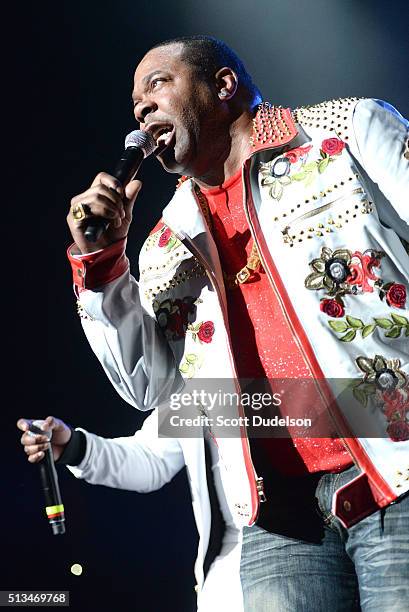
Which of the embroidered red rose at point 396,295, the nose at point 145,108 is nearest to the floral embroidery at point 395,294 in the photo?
the embroidered red rose at point 396,295

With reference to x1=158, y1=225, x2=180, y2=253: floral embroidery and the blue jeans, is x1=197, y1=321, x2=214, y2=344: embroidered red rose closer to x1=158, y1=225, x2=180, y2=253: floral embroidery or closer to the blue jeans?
x1=158, y1=225, x2=180, y2=253: floral embroidery

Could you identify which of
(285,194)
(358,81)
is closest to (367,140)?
(285,194)

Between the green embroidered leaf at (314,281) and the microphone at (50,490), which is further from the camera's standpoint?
the microphone at (50,490)

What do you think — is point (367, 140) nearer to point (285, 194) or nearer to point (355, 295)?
point (285, 194)

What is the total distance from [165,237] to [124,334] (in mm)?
327

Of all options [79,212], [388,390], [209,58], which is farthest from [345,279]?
[209,58]

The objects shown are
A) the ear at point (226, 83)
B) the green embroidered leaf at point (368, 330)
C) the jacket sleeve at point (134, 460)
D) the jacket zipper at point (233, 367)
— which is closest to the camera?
the green embroidered leaf at point (368, 330)

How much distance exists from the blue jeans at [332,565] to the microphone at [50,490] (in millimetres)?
449

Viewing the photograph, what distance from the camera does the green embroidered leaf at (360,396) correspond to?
5.48ft

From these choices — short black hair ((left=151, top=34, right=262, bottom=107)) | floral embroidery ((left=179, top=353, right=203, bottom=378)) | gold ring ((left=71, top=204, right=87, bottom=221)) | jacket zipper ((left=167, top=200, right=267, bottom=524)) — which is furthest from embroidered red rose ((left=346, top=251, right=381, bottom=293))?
short black hair ((left=151, top=34, right=262, bottom=107))

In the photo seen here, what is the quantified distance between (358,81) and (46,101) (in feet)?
4.03

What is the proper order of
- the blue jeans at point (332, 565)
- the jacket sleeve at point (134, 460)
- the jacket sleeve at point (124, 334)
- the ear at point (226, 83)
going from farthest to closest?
the jacket sleeve at point (134, 460)
the ear at point (226, 83)
the jacket sleeve at point (124, 334)
the blue jeans at point (332, 565)

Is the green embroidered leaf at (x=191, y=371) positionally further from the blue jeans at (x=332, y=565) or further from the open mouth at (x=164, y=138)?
the open mouth at (x=164, y=138)

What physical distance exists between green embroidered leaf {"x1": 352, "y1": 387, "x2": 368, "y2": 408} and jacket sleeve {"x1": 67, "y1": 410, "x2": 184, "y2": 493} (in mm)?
1139
